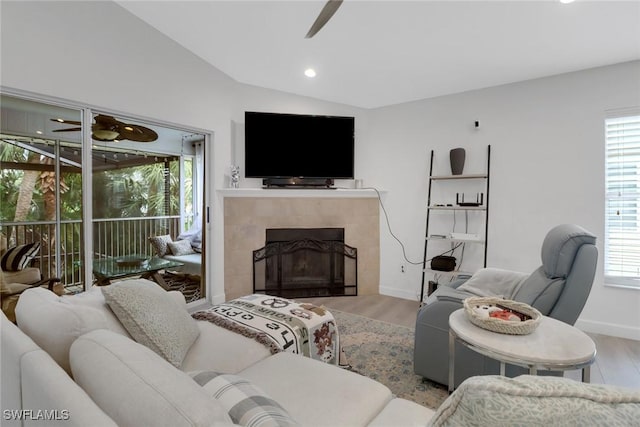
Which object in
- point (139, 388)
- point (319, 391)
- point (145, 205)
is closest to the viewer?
point (139, 388)

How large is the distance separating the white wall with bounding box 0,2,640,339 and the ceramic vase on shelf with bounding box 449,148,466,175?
170 mm

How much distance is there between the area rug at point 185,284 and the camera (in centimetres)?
365

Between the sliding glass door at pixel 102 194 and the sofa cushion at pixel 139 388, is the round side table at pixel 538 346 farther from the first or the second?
the sliding glass door at pixel 102 194

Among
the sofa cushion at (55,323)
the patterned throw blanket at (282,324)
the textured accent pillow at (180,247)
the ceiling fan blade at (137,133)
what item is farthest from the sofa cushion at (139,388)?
the textured accent pillow at (180,247)

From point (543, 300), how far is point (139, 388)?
77.7 inches

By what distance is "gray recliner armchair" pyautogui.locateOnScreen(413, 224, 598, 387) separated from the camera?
173 cm

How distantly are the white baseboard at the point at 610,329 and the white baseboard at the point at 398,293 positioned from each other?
1.64m

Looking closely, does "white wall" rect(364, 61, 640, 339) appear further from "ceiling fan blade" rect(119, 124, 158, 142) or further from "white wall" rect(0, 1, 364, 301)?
"ceiling fan blade" rect(119, 124, 158, 142)

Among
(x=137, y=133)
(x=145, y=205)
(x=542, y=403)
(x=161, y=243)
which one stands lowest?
(x=161, y=243)

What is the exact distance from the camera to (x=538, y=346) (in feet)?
4.50

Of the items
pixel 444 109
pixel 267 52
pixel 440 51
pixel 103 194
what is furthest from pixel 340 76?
pixel 103 194

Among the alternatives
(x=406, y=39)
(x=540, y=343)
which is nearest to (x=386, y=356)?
(x=540, y=343)

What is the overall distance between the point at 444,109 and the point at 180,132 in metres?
3.04

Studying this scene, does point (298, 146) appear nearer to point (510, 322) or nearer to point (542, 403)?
point (510, 322)
